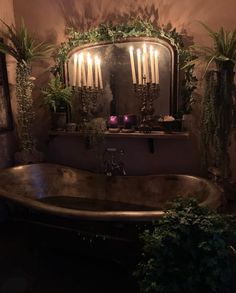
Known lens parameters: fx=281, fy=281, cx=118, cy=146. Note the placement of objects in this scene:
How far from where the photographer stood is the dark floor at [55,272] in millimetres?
2094

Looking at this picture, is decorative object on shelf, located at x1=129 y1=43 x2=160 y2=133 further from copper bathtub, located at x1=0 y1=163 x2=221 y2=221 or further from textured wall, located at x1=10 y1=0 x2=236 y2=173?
copper bathtub, located at x1=0 y1=163 x2=221 y2=221

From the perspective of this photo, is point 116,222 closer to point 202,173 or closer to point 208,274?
point 208,274

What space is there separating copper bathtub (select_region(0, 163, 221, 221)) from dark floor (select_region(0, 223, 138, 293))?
17.2 inches

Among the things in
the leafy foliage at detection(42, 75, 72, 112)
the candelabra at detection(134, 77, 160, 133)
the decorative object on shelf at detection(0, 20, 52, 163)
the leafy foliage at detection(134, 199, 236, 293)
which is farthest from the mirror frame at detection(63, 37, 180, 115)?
the leafy foliage at detection(134, 199, 236, 293)

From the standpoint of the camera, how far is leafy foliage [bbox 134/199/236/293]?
4.41 ft

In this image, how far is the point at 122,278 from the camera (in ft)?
7.09

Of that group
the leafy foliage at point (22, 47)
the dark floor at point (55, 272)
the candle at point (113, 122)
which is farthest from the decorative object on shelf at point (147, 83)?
the dark floor at point (55, 272)

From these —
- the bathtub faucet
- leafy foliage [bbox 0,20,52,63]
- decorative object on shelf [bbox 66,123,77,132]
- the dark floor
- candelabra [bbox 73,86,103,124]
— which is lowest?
the dark floor

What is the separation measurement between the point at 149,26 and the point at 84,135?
4.01ft

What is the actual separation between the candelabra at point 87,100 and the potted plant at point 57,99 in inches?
5.2

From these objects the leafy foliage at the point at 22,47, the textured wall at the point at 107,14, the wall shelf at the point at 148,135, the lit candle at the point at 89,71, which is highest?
the textured wall at the point at 107,14

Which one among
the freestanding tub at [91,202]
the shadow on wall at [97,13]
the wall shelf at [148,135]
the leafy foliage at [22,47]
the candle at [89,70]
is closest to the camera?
the freestanding tub at [91,202]

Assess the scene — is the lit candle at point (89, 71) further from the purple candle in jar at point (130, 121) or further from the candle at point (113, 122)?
the purple candle in jar at point (130, 121)

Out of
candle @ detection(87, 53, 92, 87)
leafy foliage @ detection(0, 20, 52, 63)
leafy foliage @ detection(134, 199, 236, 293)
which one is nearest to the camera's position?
leafy foliage @ detection(134, 199, 236, 293)
